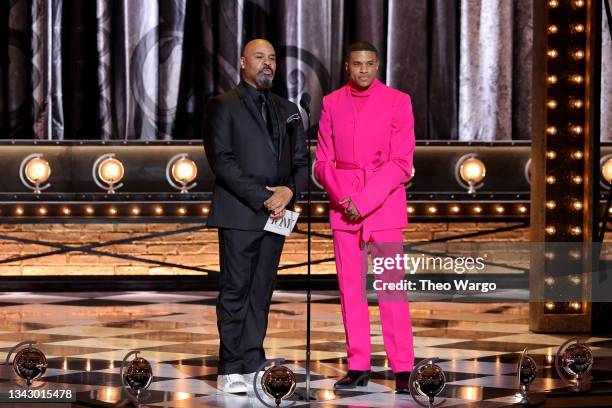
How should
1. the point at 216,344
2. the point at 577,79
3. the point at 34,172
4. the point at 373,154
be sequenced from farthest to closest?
the point at 34,172 → the point at 577,79 → the point at 216,344 → the point at 373,154

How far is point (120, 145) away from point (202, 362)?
367 centimetres

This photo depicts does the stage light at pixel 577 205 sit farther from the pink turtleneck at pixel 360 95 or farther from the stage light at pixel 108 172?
the stage light at pixel 108 172

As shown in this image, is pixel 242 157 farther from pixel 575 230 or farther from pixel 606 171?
pixel 606 171

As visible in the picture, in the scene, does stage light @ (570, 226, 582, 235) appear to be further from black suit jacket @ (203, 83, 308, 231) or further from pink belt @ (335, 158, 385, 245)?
black suit jacket @ (203, 83, 308, 231)

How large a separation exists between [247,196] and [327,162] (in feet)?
1.44

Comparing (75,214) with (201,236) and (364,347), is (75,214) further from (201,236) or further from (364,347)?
(364,347)

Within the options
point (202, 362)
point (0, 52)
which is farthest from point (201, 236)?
point (202, 362)

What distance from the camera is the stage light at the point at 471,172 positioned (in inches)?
379

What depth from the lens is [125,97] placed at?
9.72 meters

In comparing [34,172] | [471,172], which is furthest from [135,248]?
[471,172]

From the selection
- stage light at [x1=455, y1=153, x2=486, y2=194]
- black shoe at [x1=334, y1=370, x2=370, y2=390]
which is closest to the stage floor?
black shoe at [x1=334, y1=370, x2=370, y2=390]

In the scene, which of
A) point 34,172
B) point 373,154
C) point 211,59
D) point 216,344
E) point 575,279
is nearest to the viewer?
point 373,154

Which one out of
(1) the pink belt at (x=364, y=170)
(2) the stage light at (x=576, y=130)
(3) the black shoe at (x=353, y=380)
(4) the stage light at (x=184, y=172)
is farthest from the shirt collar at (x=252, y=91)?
(4) the stage light at (x=184, y=172)

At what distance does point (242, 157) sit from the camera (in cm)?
545
